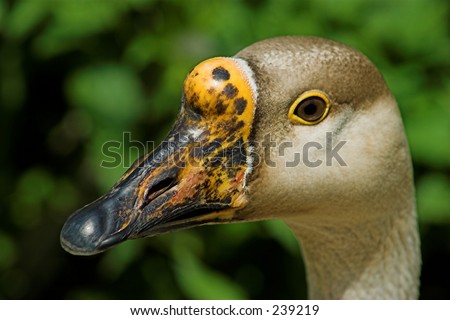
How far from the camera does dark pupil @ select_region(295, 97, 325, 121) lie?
2.17 meters

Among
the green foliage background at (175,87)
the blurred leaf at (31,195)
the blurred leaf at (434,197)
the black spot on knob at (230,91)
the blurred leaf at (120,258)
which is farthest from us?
the blurred leaf at (31,195)

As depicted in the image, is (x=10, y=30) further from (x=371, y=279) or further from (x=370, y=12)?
(x=371, y=279)

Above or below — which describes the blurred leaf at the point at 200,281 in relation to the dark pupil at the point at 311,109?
below

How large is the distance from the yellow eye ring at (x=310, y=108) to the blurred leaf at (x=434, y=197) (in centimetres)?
164

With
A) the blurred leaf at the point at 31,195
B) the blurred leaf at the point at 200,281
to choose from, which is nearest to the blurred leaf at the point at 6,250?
the blurred leaf at the point at 31,195

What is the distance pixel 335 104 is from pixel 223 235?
1698mm

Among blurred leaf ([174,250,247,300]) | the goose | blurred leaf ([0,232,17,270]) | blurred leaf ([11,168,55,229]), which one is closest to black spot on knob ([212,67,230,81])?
the goose

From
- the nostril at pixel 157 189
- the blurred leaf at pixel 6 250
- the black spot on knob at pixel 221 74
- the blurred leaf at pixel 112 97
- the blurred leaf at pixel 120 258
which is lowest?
the nostril at pixel 157 189

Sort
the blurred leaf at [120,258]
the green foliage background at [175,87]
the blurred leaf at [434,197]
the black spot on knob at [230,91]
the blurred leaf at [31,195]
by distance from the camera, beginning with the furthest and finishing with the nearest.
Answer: the blurred leaf at [31,195] < the blurred leaf at [120,258] < the blurred leaf at [434,197] < the green foliage background at [175,87] < the black spot on knob at [230,91]

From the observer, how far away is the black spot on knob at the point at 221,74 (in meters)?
2.13

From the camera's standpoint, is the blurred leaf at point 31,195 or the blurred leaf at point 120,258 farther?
the blurred leaf at point 31,195

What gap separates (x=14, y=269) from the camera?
448 centimetres

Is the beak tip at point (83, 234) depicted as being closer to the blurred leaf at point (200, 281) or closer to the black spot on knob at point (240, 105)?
the black spot on knob at point (240, 105)

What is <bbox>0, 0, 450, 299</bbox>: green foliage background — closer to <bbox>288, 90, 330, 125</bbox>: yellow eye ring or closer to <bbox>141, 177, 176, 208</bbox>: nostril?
<bbox>288, 90, 330, 125</bbox>: yellow eye ring
